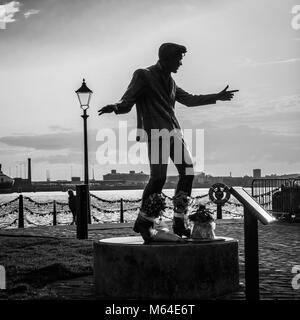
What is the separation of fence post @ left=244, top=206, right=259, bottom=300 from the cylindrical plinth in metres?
1.10

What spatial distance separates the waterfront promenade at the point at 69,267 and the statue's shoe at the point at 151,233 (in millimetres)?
860

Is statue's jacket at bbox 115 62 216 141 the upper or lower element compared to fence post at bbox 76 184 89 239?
upper

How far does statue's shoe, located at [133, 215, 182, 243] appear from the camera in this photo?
25.6 feet

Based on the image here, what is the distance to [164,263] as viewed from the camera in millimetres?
7332

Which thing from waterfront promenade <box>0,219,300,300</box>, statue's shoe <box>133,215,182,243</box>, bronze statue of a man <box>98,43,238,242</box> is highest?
bronze statue of a man <box>98,43,238,242</box>

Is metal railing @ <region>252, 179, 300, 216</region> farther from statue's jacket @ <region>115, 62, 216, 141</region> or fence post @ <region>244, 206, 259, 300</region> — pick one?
fence post @ <region>244, 206, 259, 300</region>

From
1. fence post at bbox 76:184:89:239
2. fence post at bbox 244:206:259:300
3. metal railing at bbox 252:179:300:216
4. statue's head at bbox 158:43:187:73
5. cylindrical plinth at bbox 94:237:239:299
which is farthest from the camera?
metal railing at bbox 252:179:300:216

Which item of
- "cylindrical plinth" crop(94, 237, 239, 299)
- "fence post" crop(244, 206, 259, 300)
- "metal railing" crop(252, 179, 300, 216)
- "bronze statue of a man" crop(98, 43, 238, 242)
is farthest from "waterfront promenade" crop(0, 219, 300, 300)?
"metal railing" crop(252, 179, 300, 216)

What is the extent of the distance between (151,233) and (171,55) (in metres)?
2.13

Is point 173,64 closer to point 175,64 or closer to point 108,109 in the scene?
point 175,64

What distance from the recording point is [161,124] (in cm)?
835

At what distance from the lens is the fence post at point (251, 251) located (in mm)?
6246

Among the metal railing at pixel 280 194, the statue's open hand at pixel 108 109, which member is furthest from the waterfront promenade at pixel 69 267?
the metal railing at pixel 280 194
